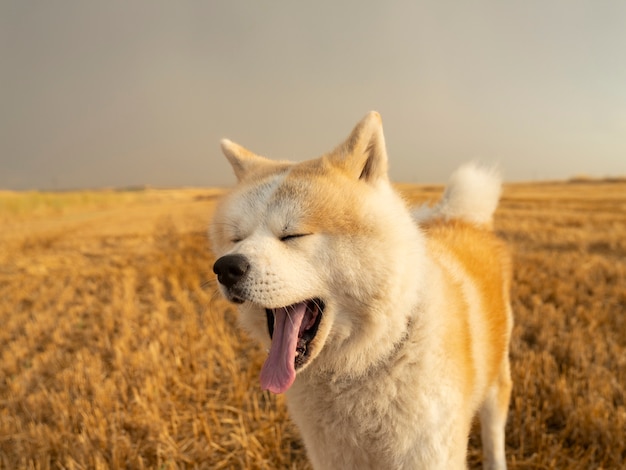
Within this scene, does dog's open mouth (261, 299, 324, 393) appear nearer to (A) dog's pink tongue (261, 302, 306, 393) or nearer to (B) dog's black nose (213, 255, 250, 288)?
(A) dog's pink tongue (261, 302, 306, 393)

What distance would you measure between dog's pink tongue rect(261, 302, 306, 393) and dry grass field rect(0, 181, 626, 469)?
2.11 ft

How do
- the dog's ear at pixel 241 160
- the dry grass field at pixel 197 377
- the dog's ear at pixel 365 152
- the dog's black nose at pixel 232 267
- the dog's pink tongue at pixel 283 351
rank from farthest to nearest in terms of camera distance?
the dry grass field at pixel 197 377
the dog's ear at pixel 241 160
the dog's ear at pixel 365 152
the dog's pink tongue at pixel 283 351
the dog's black nose at pixel 232 267

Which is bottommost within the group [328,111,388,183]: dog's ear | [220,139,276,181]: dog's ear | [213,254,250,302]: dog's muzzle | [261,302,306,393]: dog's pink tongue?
[261,302,306,393]: dog's pink tongue

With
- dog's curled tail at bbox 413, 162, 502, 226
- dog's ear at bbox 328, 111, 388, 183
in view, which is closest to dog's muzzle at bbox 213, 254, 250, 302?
dog's ear at bbox 328, 111, 388, 183

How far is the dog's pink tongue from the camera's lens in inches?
65.3

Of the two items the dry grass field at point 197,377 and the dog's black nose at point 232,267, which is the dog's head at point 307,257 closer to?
the dog's black nose at point 232,267

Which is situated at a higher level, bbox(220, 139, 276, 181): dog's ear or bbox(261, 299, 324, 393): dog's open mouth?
bbox(220, 139, 276, 181): dog's ear

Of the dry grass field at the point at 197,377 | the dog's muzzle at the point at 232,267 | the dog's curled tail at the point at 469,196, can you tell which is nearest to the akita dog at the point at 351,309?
the dog's muzzle at the point at 232,267

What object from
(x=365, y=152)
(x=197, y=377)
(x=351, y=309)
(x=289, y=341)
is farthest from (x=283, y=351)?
(x=197, y=377)

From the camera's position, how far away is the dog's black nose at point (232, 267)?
154 centimetres

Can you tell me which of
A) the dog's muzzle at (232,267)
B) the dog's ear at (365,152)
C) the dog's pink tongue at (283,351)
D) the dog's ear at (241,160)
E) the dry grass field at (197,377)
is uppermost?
the dog's ear at (365,152)

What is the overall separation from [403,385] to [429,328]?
0.27 meters

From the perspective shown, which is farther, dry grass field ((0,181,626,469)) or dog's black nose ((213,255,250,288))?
dry grass field ((0,181,626,469))

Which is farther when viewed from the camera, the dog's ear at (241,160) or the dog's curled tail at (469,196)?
the dog's curled tail at (469,196)
